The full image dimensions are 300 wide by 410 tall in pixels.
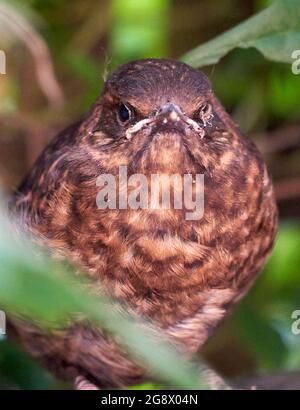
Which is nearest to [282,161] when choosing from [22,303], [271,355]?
[271,355]

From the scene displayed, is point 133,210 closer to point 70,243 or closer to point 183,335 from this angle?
point 70,243

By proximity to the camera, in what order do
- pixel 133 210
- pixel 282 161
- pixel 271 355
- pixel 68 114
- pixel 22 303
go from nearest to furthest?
1. pixel 22 303
2. pixel 133 210
3. pixel 271 355
4. pixel 68 114
5. pixel 282 161

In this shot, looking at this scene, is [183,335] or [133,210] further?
[183,335]

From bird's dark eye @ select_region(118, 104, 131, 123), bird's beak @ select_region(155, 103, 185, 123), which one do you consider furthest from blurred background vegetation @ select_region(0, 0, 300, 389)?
bird's beak @ select_region(155, 103, 185, 123)

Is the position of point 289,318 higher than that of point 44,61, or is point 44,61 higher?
point 44,61

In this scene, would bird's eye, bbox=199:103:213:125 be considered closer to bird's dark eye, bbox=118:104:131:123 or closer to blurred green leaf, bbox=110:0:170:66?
bird's dark eye, bbox=118:104:131:123

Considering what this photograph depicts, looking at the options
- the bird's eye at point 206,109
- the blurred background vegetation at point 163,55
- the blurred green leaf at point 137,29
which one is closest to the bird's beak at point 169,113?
the bird's eye at point 206,109

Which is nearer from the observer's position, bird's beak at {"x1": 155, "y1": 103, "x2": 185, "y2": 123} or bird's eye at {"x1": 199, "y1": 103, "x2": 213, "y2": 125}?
bird's beak at {"x1": 155, "y1": 103, "x2": 185, "y2": 123}
